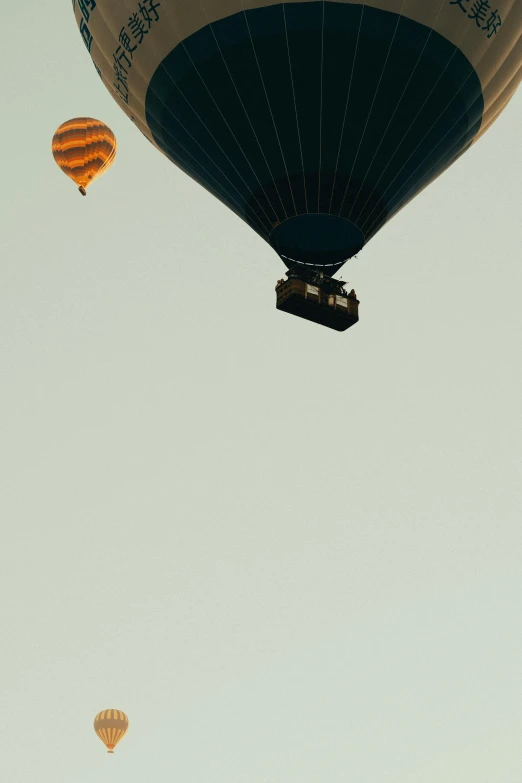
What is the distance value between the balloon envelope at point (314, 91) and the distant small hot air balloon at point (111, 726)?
68.5ft

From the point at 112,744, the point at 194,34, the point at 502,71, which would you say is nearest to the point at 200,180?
the point at 194,34

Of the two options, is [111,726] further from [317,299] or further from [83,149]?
[317,299]

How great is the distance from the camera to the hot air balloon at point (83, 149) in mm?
43844

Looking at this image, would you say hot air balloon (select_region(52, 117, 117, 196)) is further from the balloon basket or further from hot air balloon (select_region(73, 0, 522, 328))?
the balloon basket

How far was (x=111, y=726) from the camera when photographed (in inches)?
1949

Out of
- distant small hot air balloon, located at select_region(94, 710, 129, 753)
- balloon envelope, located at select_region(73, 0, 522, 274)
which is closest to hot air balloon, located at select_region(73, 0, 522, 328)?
balloon envelope, located at select_region(73, 0, 522, 274)

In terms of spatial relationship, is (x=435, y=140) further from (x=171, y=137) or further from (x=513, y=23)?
(x=171, y=137)

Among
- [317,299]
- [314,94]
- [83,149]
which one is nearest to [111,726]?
[83,149]

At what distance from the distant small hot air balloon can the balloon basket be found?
20.5 m

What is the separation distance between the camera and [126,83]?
34344mm

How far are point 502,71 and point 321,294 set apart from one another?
6122mm

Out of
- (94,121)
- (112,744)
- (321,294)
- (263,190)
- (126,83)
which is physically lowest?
(112,744)

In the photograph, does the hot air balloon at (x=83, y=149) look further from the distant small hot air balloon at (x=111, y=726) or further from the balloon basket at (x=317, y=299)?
the distant small hot air balloon at (x=111, y=726)

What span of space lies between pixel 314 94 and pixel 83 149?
1278cm
